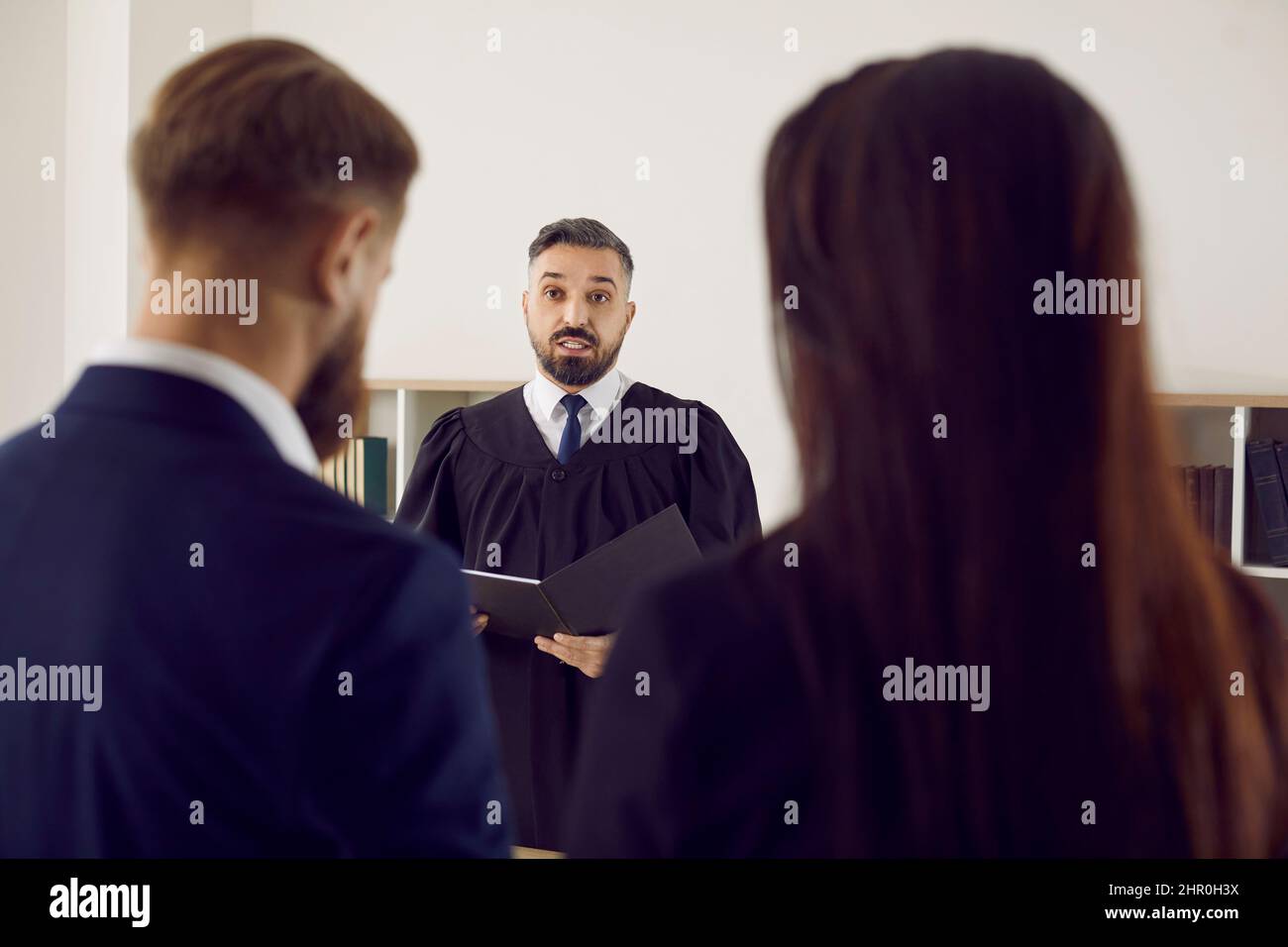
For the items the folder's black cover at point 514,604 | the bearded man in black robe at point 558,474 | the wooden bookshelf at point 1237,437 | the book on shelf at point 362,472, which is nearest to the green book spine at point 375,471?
the book on shelf at point 362,472

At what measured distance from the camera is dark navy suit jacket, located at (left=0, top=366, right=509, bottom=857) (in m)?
0.72

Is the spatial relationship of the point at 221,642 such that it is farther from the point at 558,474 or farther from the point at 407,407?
the point at 407,407

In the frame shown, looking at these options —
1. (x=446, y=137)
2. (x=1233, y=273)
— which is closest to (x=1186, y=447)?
(x=1233, y=273)

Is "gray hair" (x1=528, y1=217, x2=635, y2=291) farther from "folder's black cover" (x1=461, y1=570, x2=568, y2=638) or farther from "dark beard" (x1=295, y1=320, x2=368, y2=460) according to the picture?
"dark beard" (x1=295, y1=320, x2=368, y2=460)

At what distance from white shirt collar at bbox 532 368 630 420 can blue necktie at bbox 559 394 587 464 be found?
1cm

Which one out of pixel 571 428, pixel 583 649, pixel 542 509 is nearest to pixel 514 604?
pixel 583 649

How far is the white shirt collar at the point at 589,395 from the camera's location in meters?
2.54

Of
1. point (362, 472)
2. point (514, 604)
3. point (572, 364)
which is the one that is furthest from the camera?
point (362, 472)

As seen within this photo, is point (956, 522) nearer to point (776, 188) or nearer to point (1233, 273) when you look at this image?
point (776, 188)

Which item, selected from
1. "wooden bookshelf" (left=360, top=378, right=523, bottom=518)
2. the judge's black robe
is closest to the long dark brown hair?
the judge's black robe

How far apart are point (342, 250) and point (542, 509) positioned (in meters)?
1.64

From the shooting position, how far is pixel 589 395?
2.54 m

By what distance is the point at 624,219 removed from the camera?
13.2 feet

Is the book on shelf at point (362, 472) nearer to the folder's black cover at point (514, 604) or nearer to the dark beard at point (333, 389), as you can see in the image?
the folder's black cover at point (514, 604)
